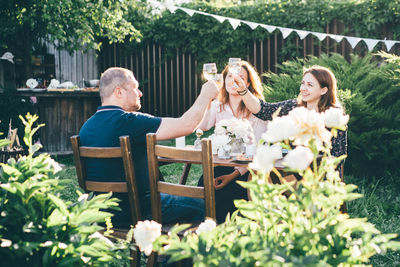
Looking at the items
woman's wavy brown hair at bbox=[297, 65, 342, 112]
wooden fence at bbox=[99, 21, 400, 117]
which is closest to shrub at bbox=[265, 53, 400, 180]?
woman's wavy brown hair at bbox=[297, 65, 342, 112]

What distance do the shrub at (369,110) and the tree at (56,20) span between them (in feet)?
11.3

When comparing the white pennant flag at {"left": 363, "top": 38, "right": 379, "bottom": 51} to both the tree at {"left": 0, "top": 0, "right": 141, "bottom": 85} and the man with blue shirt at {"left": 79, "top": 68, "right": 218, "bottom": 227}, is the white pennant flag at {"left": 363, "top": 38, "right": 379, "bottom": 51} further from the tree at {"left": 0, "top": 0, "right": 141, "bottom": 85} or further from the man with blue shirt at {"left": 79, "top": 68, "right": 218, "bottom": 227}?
the man with blue shirt at {"left": 79, "top": 68, "right": 218, "bottom": 227}

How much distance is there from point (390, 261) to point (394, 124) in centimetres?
227

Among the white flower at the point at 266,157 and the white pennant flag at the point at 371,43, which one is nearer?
the white flower at the point at 266,157

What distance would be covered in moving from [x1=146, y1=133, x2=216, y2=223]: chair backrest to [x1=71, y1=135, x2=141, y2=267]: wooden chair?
0.12 m

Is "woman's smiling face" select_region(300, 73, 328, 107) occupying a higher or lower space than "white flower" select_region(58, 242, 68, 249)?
higher

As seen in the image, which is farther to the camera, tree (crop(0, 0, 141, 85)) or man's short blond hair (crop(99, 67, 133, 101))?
tree (crop(0, 0, 141, 85))

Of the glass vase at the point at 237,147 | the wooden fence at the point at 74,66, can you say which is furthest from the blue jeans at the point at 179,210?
the wooden fence at the point at 74,66

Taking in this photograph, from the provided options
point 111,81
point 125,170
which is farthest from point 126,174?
point 111,81

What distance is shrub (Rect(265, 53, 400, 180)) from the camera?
489 cm

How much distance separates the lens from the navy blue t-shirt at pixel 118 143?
2.55 meters

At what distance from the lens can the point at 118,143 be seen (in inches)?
102

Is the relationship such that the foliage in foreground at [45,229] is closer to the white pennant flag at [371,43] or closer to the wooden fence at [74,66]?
the white pennant flag at [371,43]

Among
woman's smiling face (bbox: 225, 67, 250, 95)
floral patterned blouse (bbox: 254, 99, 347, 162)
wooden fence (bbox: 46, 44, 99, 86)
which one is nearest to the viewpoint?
floral patterned blouse (bbox: 254, 99, 347, 162)
